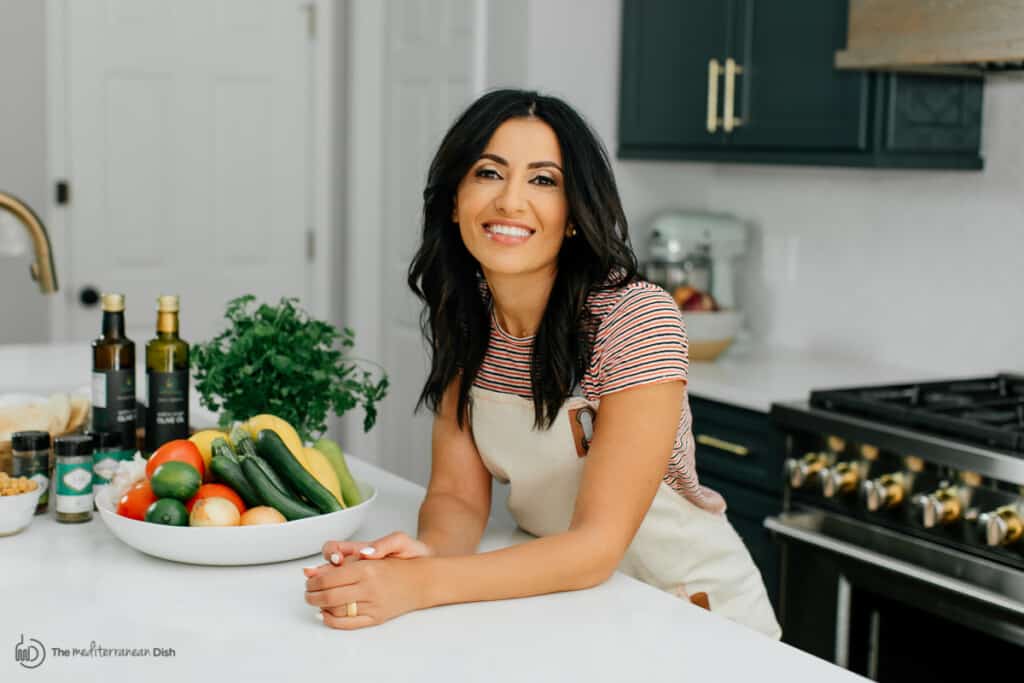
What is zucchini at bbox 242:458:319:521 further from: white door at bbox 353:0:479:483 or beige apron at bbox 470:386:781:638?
white door at bbox 353:0:479:483

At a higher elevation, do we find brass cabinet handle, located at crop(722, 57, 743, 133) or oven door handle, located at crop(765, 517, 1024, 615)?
brass cabinet handle, located at crop(722, 57, 743, 133)

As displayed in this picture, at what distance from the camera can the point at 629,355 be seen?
167 cm

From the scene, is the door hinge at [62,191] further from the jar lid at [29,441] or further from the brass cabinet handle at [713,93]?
the jar lid at [29,441]

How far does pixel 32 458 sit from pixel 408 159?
104 inches

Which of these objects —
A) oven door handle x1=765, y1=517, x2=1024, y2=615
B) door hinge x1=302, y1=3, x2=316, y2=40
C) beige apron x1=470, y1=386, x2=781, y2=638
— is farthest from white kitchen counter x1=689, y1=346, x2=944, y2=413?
door hinge x1=302, y1=3, x2=316, y2=40

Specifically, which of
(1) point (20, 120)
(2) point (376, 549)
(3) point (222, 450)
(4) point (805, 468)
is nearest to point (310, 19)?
(1) point (20, 120)

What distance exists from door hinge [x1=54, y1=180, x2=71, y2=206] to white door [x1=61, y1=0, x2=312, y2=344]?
3 centimetres

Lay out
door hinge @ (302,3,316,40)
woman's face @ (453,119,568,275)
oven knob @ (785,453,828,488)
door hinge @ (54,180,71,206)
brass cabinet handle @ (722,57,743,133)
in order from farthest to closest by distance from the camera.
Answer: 1. door hinge @ (302,3,316,40)
2. door hinge @ (54,180,71,206)
3. brass cabinet handle @ (722,57,743,133)
4. oven knob @ (785,453,828,488)
5. woman's face @ (453,119,568,275)

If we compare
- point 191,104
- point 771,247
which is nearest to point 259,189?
point 191,104

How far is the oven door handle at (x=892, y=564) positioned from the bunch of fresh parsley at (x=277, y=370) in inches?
47.1

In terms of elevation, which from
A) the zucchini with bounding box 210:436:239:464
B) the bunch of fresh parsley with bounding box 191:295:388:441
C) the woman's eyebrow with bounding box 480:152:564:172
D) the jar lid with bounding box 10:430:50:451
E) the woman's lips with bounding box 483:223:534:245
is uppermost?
the woman's eyebrow with bounding box 480:152:564:172

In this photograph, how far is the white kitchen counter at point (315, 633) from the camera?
50.0 inches

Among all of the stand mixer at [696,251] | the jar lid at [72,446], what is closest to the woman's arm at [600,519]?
the jar lid at [72,446]

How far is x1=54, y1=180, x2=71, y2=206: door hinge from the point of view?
14.0 feet
